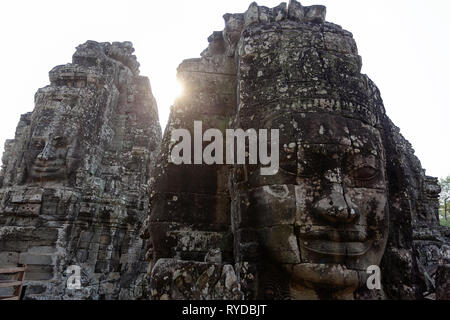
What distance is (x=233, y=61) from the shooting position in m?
4.02

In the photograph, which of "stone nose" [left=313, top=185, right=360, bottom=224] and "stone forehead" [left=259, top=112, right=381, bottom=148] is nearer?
"stone nose" [left=313, top=185, right=360, bottom=224]

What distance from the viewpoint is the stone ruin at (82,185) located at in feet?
23.2

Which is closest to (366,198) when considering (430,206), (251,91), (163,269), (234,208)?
(234,208)

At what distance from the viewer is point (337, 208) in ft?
8.03

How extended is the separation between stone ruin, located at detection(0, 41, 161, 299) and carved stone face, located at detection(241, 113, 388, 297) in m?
5.57

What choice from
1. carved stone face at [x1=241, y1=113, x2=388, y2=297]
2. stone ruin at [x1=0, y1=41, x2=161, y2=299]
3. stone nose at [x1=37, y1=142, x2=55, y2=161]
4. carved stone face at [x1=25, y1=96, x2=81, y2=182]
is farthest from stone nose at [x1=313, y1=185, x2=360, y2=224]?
stone nose at [x1=37, y1=142, x2=55, y2=161]

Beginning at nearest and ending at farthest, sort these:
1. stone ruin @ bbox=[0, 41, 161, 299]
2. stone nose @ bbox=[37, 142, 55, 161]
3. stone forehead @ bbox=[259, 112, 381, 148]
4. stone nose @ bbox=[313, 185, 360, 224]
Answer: stone nose @ bbox=[313, 185, 360, 224]
stone forehead @ bbox=[259, 112, 381, 148]
stone ruin @ bbox=[0, 41, 161, 299]
stone nose @ bbox=[37, 142, 55, 161]

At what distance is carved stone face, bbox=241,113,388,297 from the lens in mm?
2436

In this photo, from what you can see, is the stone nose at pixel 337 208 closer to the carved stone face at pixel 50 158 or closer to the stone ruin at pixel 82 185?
the stone ruin at pixel 82 185

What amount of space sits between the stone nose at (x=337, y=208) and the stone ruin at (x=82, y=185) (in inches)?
232

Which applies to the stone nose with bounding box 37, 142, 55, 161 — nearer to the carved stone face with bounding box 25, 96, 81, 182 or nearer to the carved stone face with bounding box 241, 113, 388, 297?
the carved stone face with bounding box 25, 96, 81, 182

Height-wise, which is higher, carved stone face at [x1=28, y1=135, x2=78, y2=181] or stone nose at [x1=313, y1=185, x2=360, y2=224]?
carved stone face at [x1=28, y1=135, x2=78, y2=181]

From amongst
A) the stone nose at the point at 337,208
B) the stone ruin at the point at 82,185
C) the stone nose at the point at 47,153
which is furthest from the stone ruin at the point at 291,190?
the stone nose at the point at 47,153

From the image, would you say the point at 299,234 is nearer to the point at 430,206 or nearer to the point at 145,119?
the point at 430,206
